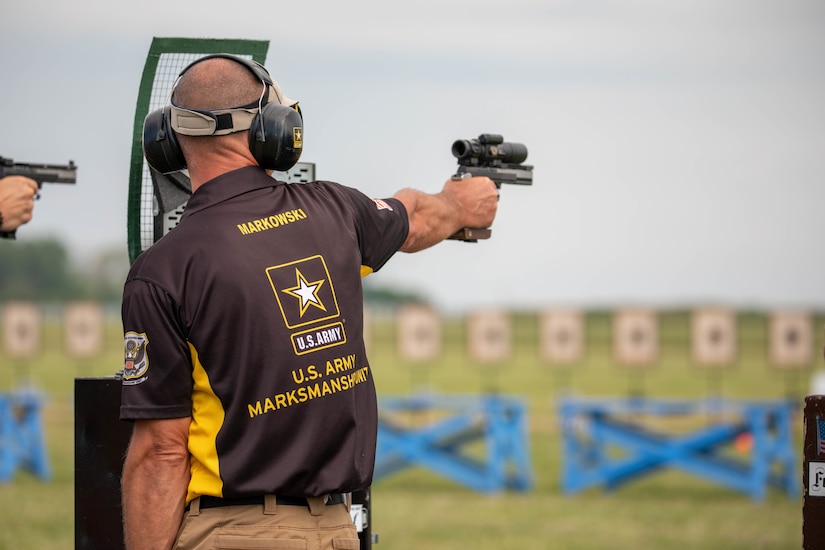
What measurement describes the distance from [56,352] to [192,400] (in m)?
34.0

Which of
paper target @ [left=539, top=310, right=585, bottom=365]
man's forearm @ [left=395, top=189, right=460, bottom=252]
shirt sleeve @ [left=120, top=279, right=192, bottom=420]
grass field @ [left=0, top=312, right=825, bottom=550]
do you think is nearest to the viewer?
shirt sleeve @ [left=120, top=279, right=192, bottom=420]

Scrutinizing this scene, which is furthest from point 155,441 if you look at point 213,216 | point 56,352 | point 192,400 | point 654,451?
point 56,352

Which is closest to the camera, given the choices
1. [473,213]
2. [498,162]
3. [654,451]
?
[473,213]

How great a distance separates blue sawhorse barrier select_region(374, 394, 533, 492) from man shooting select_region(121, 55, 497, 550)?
24.4 feet

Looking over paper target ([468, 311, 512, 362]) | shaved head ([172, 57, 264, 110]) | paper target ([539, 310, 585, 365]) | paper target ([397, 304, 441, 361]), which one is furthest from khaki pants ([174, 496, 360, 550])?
paper target ([397, 304, 441, 361])

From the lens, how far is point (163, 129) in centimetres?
253

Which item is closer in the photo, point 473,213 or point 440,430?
point 473,213

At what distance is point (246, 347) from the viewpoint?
2301mm

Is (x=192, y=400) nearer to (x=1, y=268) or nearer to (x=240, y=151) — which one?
(x=240, y=151)

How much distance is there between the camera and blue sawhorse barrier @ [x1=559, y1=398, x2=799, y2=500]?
9.41m

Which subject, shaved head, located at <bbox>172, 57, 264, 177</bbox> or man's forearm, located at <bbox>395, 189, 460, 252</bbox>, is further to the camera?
man's forearm, located at <bbox>395, 189, 460, 252</bbox>

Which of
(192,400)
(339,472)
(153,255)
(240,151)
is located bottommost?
(339,472)

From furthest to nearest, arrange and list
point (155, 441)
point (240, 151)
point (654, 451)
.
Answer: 1. point (654, 451)
2. point (240, 151)
3. point (155, 441)

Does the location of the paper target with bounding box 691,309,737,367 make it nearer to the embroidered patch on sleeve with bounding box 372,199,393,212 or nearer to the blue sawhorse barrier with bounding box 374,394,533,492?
the blue sawhorse barrier with bounding box 374,394,533,492
